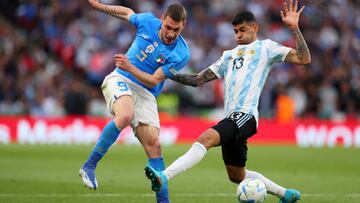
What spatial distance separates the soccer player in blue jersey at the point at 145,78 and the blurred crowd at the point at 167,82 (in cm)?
1280

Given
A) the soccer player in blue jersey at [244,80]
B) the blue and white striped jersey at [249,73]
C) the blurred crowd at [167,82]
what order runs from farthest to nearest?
the blurred crowd at [167,82] → the blue and white striped jersey at [249,73] → the soccer player in blue jersey at [244,80]

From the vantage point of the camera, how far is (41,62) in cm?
2362

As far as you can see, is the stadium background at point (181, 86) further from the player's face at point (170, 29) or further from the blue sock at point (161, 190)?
the player's face at point (170, 29)

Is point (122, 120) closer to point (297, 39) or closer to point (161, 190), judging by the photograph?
point (161, 190)

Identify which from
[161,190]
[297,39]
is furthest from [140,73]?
[297,39]

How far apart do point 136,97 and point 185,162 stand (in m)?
1.59

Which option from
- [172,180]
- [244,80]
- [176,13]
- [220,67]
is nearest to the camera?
[244,80]

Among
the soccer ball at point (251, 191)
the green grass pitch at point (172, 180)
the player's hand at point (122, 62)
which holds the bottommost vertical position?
the green grass pitch at point (172, 180)

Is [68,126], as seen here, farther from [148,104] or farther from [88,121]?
[148,104]

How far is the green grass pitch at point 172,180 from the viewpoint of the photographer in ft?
34.2

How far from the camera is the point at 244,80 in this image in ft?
29.0

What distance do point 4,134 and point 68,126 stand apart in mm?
1829

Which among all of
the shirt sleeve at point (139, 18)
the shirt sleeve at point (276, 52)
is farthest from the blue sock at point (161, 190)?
the shirt sleeve at point (276, 52)

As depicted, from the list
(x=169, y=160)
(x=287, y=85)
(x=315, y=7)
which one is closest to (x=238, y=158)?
(x=169, y=160)
